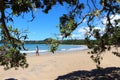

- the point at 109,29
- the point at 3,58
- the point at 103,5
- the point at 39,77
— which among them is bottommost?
the point at 39,77

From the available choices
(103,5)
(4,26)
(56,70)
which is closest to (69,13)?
(103,5)

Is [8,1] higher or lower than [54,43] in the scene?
higher

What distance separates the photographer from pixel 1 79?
1991 cm

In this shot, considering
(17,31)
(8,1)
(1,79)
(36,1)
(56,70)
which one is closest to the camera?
(8,1)

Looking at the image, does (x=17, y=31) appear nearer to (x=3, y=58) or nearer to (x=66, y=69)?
(x=3, y=58)

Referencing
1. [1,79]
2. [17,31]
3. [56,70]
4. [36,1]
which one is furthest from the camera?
[56,70]

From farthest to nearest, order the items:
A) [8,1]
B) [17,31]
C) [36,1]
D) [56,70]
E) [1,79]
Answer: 1. [56,70]
2. [1,79]
3. [17,31]
4. [36,1]
5. [8,1]

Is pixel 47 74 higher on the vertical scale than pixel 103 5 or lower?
lower

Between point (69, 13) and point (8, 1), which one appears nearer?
point (8, 1)

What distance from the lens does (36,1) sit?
1108 centimetres

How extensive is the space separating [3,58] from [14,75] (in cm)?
872

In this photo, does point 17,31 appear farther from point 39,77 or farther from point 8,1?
point 39,77

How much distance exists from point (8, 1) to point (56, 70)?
39.4ft

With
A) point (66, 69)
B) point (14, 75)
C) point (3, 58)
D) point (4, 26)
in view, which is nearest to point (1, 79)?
point (14, 75)
